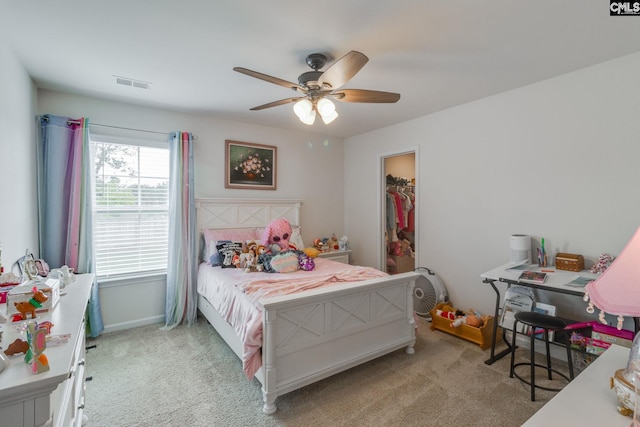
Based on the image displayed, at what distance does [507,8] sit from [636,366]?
187 centimetres

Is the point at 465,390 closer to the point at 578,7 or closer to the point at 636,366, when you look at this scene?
the point at 636,366

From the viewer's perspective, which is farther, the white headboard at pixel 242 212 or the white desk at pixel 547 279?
the white headboard at pixel 242 212

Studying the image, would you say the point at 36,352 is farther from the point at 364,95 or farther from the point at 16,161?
the point at 364,95

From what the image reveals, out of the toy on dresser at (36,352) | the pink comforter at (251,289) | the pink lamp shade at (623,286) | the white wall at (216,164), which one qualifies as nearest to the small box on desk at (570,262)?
the pink comforter at (251,289)

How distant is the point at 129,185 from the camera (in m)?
3.34

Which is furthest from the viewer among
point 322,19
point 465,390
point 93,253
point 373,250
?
point 373,250

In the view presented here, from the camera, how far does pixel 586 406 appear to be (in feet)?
3.08

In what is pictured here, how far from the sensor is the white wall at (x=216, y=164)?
3.18 metres

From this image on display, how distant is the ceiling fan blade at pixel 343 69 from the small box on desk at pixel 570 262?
2.32m

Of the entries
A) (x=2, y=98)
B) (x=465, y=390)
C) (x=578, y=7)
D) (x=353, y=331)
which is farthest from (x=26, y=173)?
(x=578, y=7)

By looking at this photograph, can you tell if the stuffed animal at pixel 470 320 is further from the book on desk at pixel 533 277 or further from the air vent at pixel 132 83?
the air vent at pixel 132 83

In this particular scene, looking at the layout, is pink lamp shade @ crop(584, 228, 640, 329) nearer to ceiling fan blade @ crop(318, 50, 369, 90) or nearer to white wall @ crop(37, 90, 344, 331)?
ceiling fan blade @ crop(318, 50, 369, 90)

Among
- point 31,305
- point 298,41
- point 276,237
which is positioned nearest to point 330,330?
point 276,237

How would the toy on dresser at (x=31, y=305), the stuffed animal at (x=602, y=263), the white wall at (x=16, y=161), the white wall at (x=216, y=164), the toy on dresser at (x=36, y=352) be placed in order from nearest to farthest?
the toy on dresser at (x=36, y=352) → the toy on dresser at (x=31, y=305) → the white wall at (x=16, y=161) → the stuffed animal at (x=602, y=263) → the white wall at (x=216, y=164)
